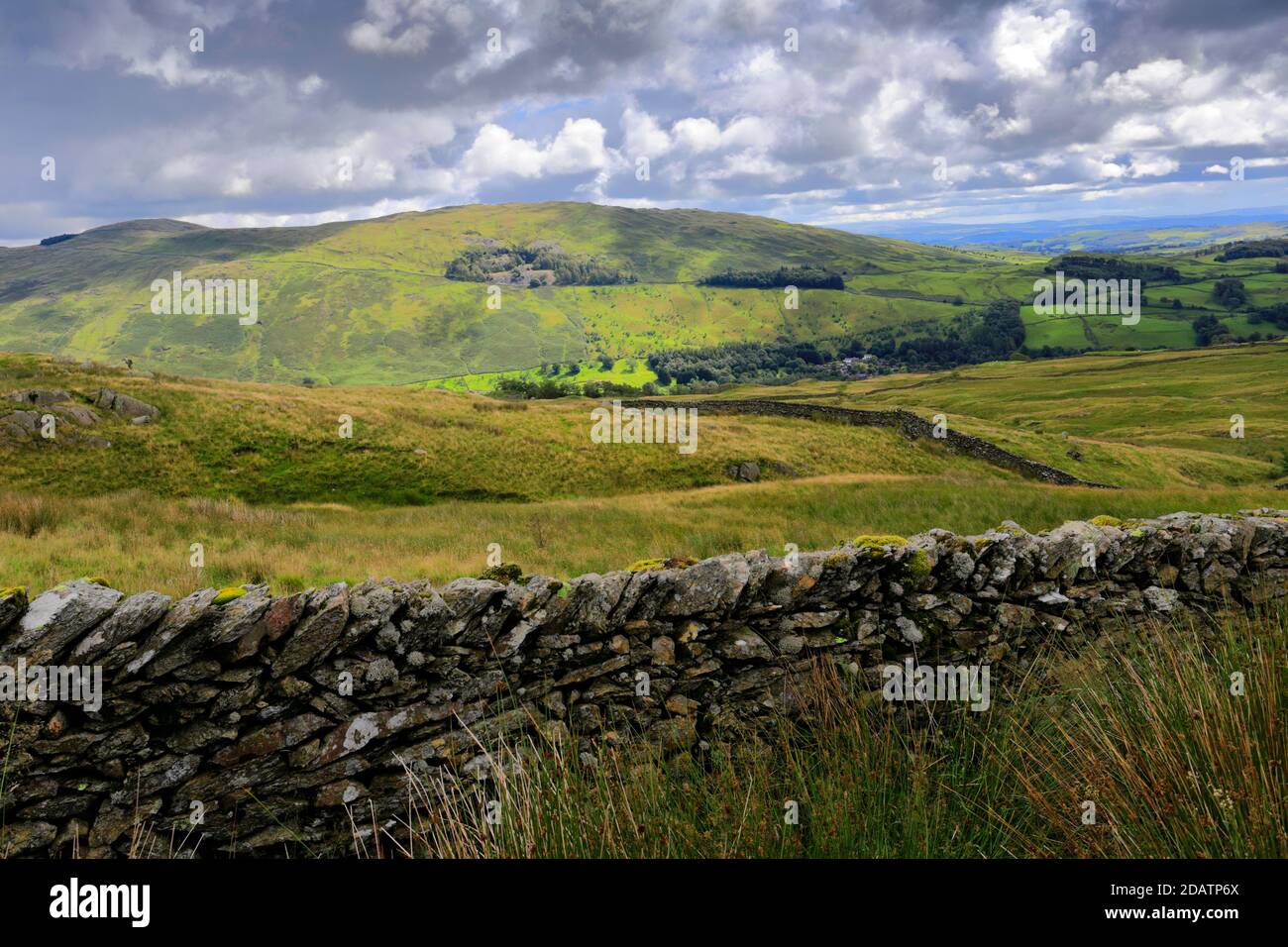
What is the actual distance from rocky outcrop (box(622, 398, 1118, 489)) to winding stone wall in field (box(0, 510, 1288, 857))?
27.4 metres

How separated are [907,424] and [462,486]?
30.7 metres

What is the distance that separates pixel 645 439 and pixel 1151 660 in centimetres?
3618

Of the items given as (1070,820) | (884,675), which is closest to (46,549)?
(884,675)

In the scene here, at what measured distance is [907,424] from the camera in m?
46.0

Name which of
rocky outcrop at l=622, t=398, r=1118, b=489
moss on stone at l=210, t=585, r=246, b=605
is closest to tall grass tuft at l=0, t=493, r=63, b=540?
moss on stone at l=210, t=585, r=246, b=605

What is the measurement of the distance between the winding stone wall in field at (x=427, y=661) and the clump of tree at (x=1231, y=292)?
233 metres

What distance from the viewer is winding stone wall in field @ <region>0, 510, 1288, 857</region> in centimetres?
499

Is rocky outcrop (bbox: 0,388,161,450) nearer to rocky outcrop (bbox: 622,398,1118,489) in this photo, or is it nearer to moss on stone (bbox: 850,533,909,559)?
rocky outcrop (bbox: 622,398,1118,489)

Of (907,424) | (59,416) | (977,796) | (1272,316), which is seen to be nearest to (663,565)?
(977,796)

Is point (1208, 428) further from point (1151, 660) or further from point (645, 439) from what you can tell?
point (1151, 660)

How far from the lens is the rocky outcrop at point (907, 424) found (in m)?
37.8

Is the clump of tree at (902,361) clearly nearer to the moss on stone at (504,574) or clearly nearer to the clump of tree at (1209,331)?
the clump of tree at (1209,331)
